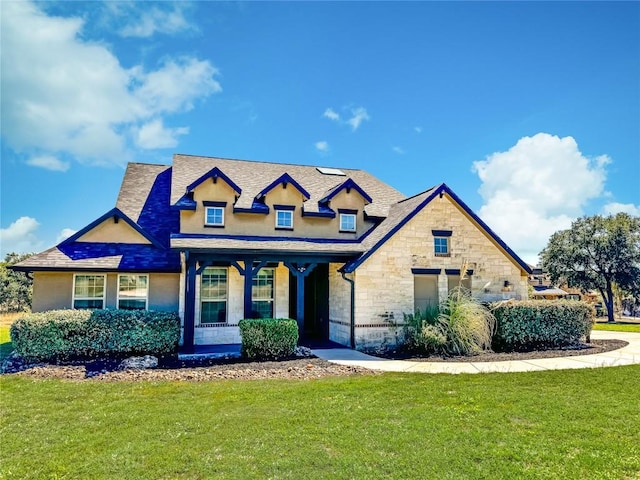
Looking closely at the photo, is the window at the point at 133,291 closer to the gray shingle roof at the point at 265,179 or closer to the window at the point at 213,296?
the window at the point at 213,296

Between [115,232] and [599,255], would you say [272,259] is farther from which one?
[599,255]

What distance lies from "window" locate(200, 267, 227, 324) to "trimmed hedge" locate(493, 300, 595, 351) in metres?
9.91

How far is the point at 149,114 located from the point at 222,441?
10.6m

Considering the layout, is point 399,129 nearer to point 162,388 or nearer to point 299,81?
point 299,81

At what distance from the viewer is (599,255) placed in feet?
116

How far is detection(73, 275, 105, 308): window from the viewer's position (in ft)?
45.1

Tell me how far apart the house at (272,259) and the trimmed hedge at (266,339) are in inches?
57.7

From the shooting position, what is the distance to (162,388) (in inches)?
327

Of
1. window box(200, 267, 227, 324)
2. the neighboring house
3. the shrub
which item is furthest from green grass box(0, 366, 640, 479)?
the neighboring house

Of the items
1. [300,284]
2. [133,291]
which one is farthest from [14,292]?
[300,284]

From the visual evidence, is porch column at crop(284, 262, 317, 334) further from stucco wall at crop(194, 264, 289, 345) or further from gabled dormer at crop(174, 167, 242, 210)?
gabled dormer at crop(174, 167, 242, 210)

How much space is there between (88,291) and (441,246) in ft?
43.0

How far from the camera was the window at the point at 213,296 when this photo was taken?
14938mm

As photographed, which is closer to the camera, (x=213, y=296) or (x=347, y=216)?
(x=213, y=296)
